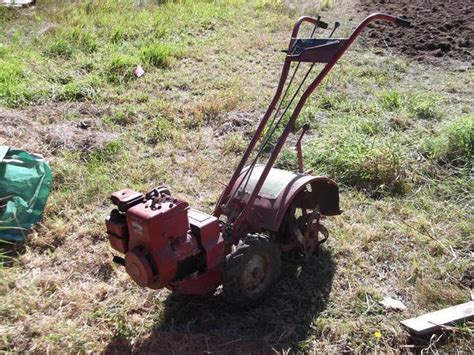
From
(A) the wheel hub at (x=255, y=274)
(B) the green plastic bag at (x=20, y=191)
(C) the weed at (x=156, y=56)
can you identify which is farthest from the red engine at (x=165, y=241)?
(C) the weed at (x=156, y=56)

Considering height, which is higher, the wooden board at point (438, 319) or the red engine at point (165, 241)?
the red engine at point (165, 241)

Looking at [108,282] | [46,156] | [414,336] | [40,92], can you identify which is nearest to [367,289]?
[414,336]

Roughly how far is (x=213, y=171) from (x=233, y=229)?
186cm

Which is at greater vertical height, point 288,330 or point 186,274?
point 186,274

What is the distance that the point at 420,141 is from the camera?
521 cm

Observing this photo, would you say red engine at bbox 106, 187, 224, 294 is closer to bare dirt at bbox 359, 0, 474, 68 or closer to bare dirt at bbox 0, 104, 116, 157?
bare dirt at bbox 0, 104, 116, 157

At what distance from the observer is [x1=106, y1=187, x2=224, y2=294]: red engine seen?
2.74 metres

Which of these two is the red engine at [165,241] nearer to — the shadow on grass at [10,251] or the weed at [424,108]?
the shadow on grass at [10,251]

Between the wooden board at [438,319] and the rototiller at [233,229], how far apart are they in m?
0.85

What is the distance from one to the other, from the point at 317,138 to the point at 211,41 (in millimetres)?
4171

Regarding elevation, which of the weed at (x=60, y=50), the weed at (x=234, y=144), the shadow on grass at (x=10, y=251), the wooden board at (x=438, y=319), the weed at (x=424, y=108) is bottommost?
the shadow on grass at (x=10, y=251)

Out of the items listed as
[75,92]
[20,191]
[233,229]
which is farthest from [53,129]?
[233,229]

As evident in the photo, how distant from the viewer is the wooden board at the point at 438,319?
3.01 metres

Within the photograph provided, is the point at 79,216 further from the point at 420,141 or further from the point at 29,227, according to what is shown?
the point at 420,141
